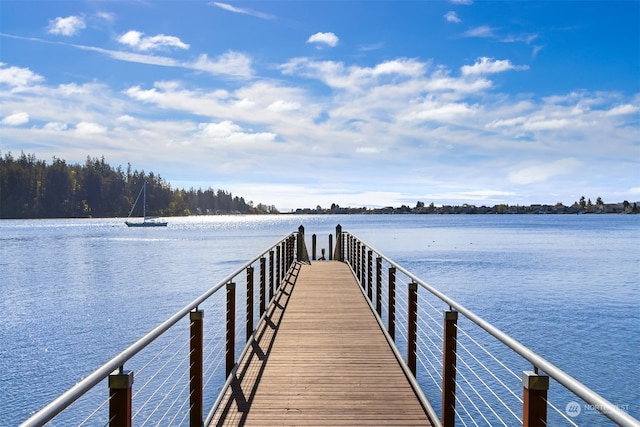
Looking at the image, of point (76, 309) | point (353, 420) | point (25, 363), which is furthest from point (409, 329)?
point (76, 309)

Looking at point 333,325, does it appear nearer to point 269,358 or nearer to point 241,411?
point 269,358

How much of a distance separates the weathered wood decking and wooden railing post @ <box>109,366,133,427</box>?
5.69ft

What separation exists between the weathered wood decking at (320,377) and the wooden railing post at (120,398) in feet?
5.69

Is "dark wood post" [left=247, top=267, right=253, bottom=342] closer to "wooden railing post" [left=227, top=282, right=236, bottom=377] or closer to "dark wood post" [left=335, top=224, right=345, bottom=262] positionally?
"wooden railing post" [left=227, top=282, right=236, bottom=377]

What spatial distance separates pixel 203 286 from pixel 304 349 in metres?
20.5

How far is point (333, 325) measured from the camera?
766 centimetres

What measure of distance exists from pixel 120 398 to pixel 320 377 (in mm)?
3065

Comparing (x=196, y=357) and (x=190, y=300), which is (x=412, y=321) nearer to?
(x=196, y=357)

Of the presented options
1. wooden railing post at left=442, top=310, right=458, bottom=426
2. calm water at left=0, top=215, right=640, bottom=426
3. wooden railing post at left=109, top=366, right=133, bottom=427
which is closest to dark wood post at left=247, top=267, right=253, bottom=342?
wooden railing post at left=442, top=310, right=458, bottom=426

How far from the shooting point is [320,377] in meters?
5.19

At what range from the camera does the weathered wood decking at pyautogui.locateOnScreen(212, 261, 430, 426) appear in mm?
4172

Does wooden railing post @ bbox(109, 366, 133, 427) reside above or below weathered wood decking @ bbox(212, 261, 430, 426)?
above

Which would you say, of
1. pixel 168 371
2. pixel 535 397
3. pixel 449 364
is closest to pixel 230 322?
pixel 449 364

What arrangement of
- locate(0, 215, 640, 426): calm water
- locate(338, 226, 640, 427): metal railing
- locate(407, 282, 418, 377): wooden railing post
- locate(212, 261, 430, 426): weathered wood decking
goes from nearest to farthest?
locate(338, 226, 640, 427): metal railing < locate(212, 261, 430, 426): weathered wood decking < locate(407, 282, 418, 377): wooden railing post < locate(0, 215, 640, 426): calm water
